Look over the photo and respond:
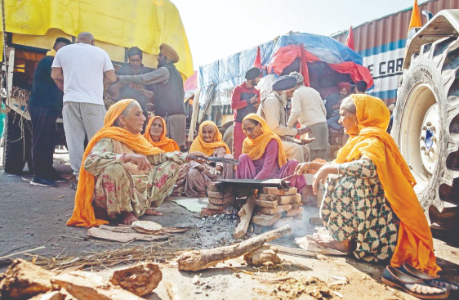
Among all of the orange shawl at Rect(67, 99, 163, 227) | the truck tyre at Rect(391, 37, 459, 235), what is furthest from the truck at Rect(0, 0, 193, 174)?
the truck tyre at Rect(391, 37, 459, 235)

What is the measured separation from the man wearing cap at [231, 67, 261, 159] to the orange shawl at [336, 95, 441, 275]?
12.8 feet

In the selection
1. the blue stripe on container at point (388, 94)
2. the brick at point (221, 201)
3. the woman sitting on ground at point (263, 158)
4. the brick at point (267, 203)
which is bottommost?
the brick at point (221, 201)

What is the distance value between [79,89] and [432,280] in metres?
4.53

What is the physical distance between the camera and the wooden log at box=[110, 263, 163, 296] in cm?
171

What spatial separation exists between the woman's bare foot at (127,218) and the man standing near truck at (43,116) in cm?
228

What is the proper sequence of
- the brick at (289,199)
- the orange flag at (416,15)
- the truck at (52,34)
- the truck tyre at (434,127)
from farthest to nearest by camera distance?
1. the orange flag at (416,15)
2. the truck at (52,34)
3. the brick at (289,199)
4. the truck tyre at (434,127)

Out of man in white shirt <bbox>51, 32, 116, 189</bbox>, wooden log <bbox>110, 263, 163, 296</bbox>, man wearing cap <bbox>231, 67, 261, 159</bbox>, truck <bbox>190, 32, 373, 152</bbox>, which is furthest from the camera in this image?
truck <bbox>190, 32, 373, 152</bbox>

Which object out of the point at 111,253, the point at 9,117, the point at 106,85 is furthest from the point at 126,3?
the point at 111,253

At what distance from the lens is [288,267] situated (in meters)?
2.29

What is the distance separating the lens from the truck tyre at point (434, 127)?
237cm

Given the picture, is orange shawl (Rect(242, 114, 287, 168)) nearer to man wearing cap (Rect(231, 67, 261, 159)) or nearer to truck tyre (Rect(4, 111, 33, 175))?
man wearing cap (Rect(231, 67, 261, 159))

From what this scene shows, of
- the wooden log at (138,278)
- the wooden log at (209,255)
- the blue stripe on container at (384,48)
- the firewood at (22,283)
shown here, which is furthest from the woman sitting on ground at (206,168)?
the blue stripe on container at (384,48)

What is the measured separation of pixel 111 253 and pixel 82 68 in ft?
10.2

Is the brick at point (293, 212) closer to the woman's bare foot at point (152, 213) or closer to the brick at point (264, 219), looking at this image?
the brick at point (264, 219)
